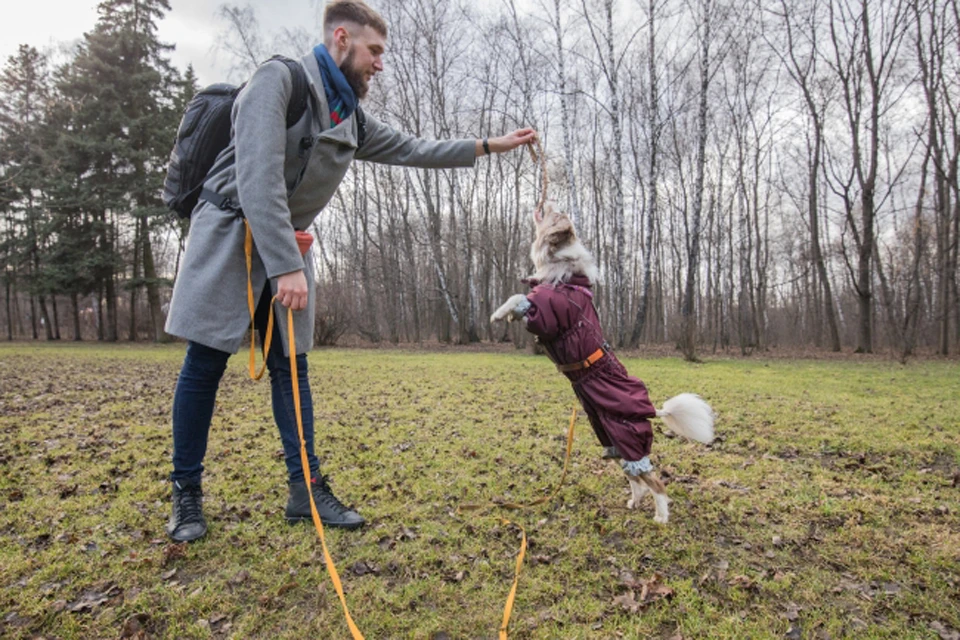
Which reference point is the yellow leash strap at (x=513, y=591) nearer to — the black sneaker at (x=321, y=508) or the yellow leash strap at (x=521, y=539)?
the yellow leash strap at (x=521, y=539)

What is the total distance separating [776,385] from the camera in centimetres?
861

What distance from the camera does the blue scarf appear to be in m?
2.29

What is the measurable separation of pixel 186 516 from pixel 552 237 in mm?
2451

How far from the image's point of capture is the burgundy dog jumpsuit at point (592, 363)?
2.65m

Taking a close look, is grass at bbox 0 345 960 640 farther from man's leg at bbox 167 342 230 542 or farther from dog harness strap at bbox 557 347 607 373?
dog harness strap at bbox 557 347 607 373

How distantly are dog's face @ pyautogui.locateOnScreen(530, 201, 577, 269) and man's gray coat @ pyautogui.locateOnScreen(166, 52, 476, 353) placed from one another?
3.79ft

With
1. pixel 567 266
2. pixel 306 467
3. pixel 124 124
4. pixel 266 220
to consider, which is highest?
pixel 124 124

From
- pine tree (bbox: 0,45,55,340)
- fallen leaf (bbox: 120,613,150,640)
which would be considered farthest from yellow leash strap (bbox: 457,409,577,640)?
pine tree (bbox: 0,45,55,340)

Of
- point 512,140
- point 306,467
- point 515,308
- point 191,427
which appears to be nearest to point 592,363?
point 515,308

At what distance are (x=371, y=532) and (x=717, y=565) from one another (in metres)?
1.77

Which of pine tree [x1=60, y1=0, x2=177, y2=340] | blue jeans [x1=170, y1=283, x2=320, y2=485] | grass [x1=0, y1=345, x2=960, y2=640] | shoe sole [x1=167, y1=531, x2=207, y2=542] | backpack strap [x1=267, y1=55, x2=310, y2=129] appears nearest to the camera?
grass [x1=0, y1=345, x2=960, y2=640]

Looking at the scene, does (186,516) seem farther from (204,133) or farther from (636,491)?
(636,491)

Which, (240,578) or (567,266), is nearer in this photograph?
(240,578)

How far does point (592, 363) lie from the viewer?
9.05 feet
